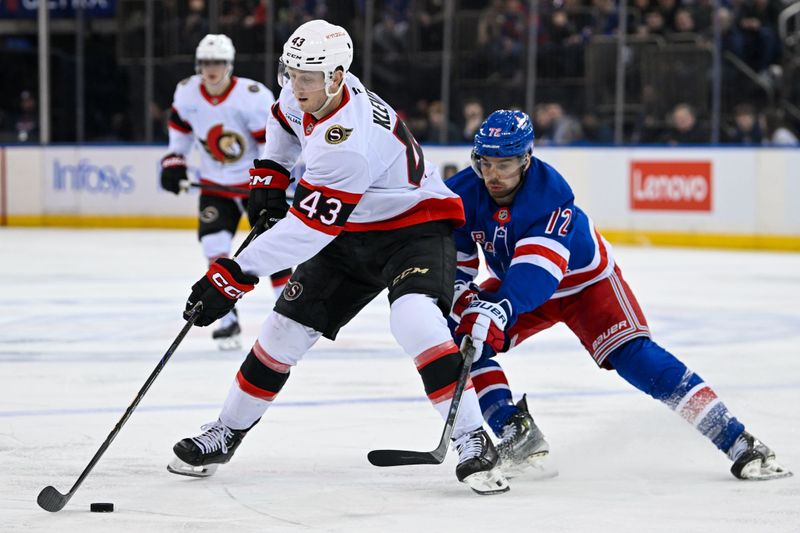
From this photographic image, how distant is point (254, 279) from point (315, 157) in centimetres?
32

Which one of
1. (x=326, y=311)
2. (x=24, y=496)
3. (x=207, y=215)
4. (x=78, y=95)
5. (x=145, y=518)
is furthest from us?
(x=78, y=95)

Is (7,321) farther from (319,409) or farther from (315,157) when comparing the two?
(315,157)

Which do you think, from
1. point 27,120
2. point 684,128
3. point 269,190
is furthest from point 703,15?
point 269,190

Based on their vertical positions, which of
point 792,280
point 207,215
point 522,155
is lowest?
point 792,280

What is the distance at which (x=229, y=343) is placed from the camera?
6.17 metres

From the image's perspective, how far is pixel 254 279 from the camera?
11.1 ft

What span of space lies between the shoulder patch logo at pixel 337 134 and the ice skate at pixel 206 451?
33.6 inches

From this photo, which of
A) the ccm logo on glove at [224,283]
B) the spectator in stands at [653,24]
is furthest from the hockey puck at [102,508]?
the spectator in stands at [653,24]

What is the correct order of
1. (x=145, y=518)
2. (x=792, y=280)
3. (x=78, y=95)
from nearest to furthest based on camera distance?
(x=145, y=518)
(x=792, y=280)
(x=78, y=95)

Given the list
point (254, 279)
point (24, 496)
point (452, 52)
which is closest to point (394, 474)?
point (254, 279)

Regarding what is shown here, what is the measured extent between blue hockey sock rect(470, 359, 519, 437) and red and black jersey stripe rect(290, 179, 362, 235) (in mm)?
655

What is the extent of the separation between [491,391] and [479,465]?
0.42 metres

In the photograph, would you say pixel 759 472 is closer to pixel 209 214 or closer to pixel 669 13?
pixel 209 214

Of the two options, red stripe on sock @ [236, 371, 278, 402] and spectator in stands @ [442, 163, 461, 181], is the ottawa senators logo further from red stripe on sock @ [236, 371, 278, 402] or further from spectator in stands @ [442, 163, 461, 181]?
spectator in stands @ [442, 163, 461, 181]
